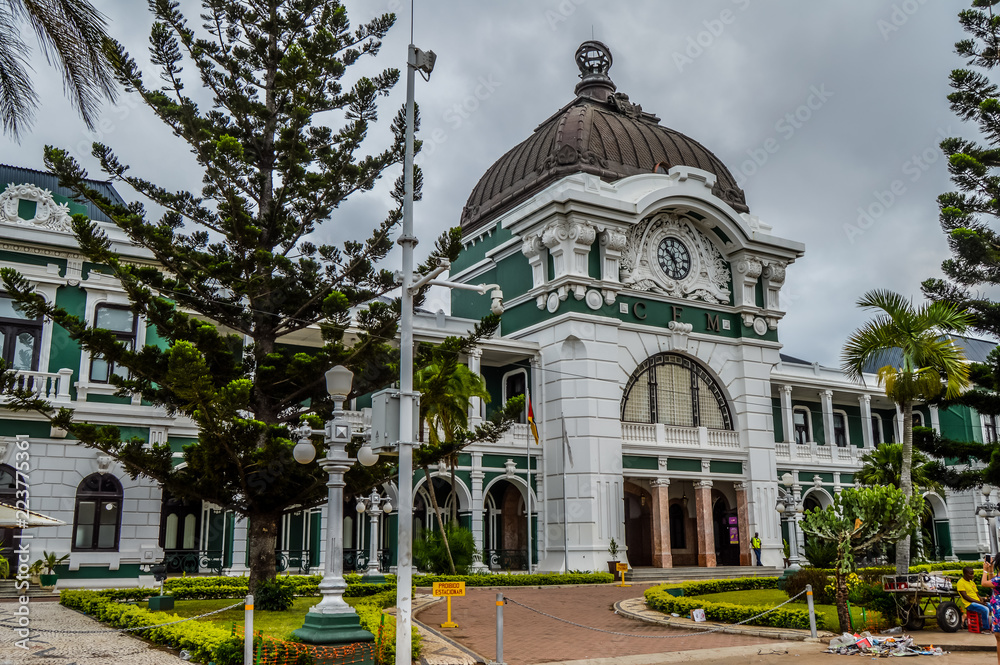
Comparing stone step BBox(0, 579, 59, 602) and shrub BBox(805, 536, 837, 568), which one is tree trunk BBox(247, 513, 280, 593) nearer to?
stone step BBox(0, 579, 59, 602)

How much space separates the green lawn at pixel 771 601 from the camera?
49.3ft

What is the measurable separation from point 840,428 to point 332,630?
3545 centimetres

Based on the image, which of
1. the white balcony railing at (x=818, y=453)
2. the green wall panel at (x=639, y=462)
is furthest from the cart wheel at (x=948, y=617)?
the white balcony railing at (x=818, y=453)

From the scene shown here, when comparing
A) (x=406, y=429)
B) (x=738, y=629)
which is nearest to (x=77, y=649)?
(x=406, y=429)

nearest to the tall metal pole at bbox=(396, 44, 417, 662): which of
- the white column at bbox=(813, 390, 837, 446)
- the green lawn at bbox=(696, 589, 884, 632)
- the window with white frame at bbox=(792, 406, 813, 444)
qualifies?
the green lawn at bbox=(696, 589, 884, 632)

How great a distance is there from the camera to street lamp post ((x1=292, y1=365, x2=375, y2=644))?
32.9 feet

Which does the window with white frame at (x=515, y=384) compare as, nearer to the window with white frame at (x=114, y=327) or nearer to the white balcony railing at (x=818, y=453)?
the white balcony railing at (x=818, y=453)

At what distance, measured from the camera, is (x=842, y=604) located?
14.5m

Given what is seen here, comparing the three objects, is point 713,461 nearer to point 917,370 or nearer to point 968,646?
point 917,370

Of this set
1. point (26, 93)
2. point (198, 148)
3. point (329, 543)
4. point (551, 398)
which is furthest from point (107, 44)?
point (551, 398)

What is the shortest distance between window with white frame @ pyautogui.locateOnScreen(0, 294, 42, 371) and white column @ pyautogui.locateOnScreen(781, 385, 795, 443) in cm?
2743

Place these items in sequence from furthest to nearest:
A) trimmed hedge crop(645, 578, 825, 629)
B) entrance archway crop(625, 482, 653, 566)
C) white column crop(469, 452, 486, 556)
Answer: entrance archway crop(625, 482, 653, 566) < white column crop(469, 452, 486, 556) < trimmed hedge crop(645, 578, 825, 629)

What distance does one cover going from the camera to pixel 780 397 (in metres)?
36.9

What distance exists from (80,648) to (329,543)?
14.4ft
